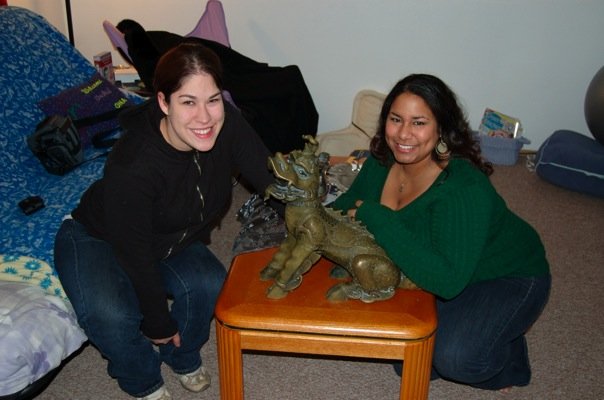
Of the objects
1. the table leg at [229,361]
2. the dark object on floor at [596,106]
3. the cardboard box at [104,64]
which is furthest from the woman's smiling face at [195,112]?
the dark object on floor at [596,106]

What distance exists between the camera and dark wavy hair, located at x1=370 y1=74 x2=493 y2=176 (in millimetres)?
1376

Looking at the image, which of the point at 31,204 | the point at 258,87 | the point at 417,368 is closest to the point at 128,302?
the point at 31,204

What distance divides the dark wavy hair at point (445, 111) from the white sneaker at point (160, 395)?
3.01ft

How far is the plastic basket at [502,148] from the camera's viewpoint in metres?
3.09

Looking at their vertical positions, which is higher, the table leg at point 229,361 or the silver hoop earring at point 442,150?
the silver hoop earring at point 442,150

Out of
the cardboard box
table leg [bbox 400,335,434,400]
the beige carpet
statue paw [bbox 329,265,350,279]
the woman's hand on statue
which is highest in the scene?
the cardboard box

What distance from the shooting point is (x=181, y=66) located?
132 cm

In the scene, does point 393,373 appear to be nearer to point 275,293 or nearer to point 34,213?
point 275,293

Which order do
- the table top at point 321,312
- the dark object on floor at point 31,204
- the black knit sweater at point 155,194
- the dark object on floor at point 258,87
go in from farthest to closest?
the dark object on floor at point 258,87, the dark object on floor at point 31,204, the black knit sweater at point 155,194, the table top at point 321,312

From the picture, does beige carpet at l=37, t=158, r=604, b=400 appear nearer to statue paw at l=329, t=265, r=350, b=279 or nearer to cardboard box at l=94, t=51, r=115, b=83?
statue paw at l=329, t=265, r=350, b=279

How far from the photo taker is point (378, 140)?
63.5 inches

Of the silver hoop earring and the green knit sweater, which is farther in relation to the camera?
the silver hoop earring

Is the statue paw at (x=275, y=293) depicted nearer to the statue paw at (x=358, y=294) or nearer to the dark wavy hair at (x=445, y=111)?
the statue paw at (x=358, y=294)

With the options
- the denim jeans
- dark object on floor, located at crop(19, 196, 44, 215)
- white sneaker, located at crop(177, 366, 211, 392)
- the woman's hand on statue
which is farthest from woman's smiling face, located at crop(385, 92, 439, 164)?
dark object on floor, located at crop(19, 196, 44, 215)
